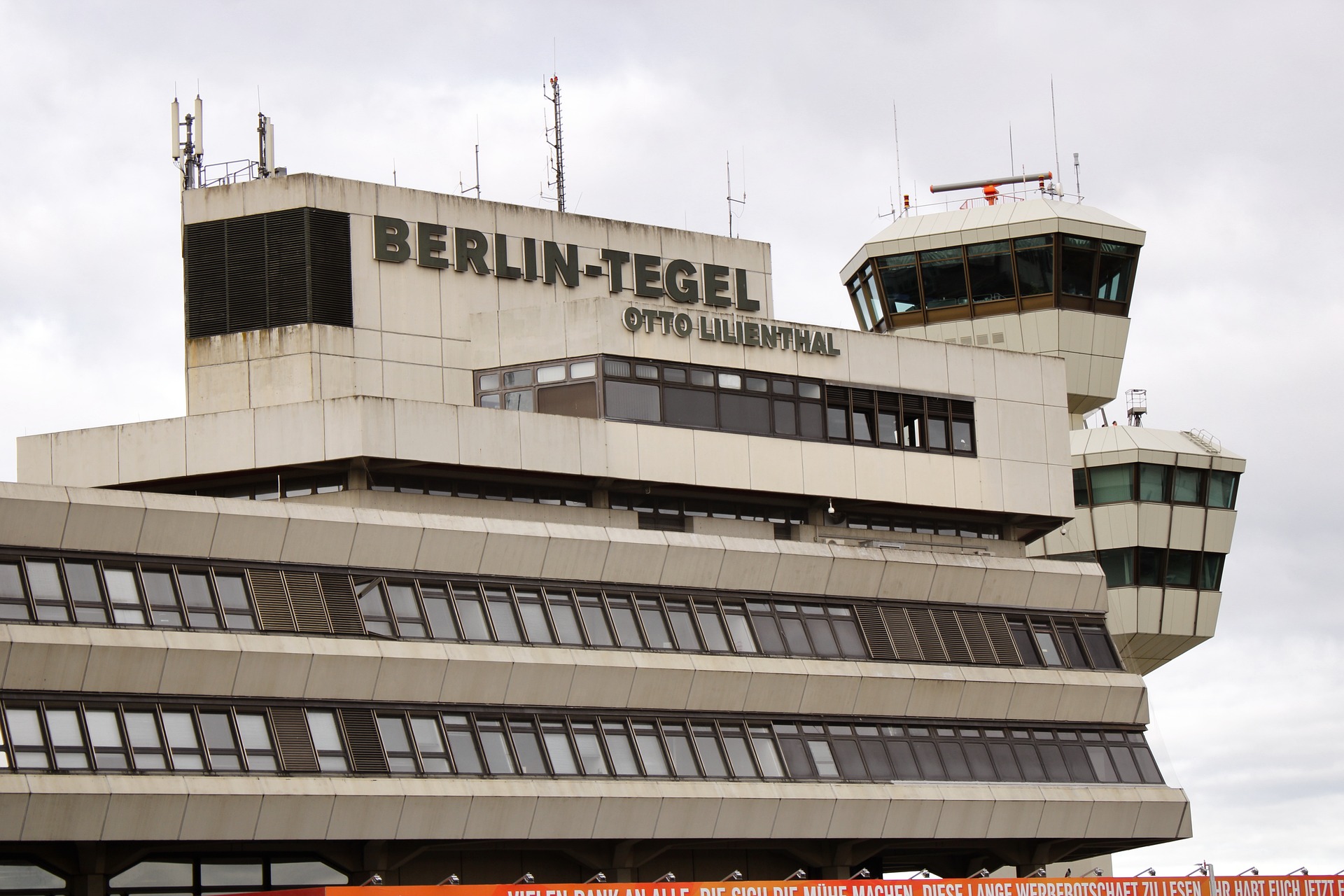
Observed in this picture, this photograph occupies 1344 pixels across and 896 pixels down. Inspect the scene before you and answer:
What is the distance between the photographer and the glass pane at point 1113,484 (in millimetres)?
72562

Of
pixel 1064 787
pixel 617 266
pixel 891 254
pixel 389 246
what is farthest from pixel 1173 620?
pixel 389 246

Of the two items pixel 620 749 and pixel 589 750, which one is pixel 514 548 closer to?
pixel 589 750

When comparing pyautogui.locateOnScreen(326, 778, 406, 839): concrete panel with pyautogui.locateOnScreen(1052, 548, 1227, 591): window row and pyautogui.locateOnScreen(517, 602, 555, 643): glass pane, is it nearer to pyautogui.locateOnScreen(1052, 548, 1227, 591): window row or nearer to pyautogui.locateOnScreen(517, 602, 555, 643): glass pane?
pyautogui.locateOnScreen(517, 602, 555, 643): glass pane

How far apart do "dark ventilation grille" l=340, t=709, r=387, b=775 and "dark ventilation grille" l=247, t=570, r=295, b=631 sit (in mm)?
2090

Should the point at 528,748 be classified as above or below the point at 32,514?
below

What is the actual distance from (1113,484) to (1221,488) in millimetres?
4116

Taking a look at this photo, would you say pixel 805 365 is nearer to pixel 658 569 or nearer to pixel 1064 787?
pixel 658 569

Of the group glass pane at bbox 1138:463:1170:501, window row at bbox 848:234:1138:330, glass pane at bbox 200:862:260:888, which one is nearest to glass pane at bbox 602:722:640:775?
glass pane at bbox 200:862:260:888

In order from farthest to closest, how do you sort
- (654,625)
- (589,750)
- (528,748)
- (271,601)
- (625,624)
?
(654,625) → (625,624) → (589,750) → (528,748) → (271,601)

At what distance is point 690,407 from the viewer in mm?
47938

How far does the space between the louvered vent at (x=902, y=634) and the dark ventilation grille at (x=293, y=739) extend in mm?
14951

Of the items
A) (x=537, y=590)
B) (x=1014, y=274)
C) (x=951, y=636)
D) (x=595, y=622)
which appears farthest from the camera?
(x=1014, y=274)

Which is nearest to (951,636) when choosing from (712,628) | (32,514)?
(712,628)

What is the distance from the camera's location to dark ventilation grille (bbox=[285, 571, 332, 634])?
40844 mm
